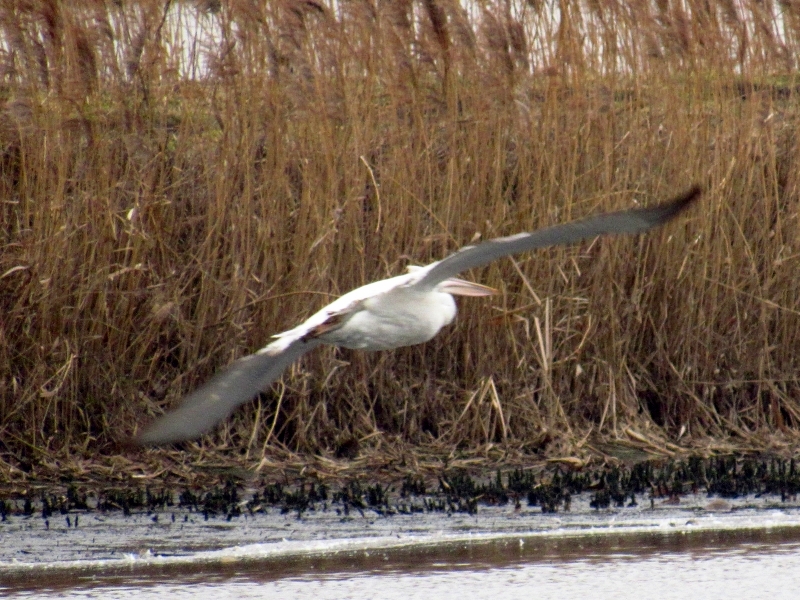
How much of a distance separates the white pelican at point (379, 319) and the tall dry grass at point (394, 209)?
1357mm

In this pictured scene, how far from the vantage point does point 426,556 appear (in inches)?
205

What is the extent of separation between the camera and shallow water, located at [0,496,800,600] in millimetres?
4738

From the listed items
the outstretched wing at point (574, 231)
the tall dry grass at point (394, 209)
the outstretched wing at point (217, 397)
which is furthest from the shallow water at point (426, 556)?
the outstretched wing at point (574, 231)

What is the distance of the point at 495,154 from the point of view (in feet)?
22.0

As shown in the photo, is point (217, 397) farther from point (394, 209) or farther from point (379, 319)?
point (394, 209)

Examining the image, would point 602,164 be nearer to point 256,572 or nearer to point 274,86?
point 274,86

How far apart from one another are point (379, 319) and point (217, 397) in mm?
667

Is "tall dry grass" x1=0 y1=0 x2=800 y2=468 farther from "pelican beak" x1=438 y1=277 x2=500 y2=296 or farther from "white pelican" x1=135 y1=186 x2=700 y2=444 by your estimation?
"white pelican" x1=135 y1=186 x2=700 y2=444

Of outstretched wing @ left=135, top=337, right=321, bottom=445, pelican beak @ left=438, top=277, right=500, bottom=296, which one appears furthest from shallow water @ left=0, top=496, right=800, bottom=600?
pelican beak @ left=438, top=277, right=500, bottom=296

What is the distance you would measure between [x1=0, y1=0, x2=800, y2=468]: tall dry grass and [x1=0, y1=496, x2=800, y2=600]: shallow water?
2.56 ft

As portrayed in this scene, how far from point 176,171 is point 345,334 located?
2013mm

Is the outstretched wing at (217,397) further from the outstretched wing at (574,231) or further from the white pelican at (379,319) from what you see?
the outstretched wing at (574,231)

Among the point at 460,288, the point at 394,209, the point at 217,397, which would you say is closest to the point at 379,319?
the point at 460,288

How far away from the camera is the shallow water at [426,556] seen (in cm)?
474
